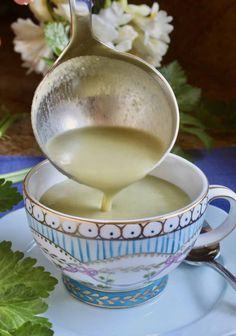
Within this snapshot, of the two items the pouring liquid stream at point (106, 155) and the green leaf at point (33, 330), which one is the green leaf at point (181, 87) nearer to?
the pouring liquid stream at point (106, 155)

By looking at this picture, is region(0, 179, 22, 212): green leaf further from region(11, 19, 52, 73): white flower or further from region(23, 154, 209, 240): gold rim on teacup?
region(11, 19, 52, 73): white flower

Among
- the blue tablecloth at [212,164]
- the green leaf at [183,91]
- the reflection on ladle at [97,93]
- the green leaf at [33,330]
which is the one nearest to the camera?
the green leaf at [33,330]

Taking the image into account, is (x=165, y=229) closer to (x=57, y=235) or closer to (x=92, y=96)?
(x=57, y=235)

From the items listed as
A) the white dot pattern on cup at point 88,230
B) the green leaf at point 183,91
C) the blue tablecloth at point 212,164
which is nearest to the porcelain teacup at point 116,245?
the white dot pattern on cup at point 88,230

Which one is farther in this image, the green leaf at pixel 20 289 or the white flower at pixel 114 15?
the white flower at pixel 114 15

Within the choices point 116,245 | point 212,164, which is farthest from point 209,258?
point 212,164

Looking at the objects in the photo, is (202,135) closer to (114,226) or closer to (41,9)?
(41,9)
